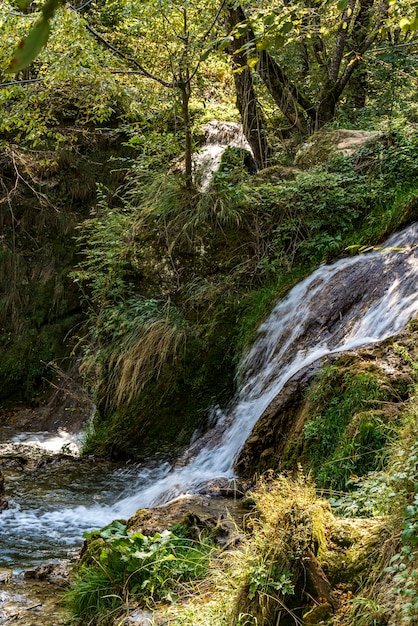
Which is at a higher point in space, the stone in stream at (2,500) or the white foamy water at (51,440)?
the stone in stream at (2,500)

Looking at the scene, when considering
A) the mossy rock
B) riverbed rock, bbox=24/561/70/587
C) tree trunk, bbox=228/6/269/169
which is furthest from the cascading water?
tree trunk, bbox=228/6/269/169

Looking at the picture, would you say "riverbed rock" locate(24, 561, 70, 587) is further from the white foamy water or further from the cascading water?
the white foamy water

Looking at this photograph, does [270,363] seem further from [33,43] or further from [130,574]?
[33,43]

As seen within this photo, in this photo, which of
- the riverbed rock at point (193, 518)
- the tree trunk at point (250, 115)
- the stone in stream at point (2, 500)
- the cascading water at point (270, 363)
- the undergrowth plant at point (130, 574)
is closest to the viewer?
the undergrowth plant at point (130, 574)

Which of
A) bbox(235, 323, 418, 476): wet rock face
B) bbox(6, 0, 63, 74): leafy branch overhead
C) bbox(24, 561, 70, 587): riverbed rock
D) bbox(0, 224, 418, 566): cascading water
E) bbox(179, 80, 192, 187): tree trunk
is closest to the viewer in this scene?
bbox(6, 0, 63, 74): leafy branch overhead

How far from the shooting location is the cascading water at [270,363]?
537 centimetres

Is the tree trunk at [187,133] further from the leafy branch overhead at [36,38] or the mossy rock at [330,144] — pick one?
the leafy branch overhead at [36,38]

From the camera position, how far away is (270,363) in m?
6.45

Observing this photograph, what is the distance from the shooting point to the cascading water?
5.37 metres

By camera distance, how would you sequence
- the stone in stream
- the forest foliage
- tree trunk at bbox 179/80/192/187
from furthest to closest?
1. tree trunk at bbox 179/80/192/187
2. the stone in stream
3. the forest foliage

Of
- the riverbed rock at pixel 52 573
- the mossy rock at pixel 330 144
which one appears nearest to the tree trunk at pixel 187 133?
the mossy rock at pixel 330 144

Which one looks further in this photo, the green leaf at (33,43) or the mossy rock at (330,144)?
the mossy rock at (330,144)

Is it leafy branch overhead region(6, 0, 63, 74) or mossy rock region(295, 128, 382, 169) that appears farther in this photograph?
mossy rock region(295, 128, 382, 169)

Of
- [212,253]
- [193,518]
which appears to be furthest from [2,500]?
[212,253]
